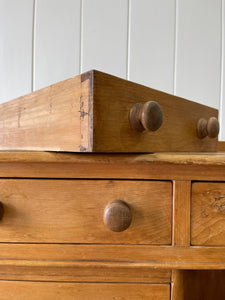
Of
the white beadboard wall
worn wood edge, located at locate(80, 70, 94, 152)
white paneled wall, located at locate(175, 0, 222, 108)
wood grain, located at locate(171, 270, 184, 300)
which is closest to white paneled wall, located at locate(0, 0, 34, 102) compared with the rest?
the white beadboard wall

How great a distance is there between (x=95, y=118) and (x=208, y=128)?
354 mm

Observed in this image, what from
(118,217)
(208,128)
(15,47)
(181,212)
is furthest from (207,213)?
(15,47)

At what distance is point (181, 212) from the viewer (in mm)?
445

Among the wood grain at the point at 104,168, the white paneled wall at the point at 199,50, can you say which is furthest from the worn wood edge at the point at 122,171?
the white paneled wall at the point at 199,50

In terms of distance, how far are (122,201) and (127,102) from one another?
0.52ft

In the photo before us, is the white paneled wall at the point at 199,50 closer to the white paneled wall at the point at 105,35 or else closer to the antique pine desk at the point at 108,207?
the white paneled wall at the point at 105,35

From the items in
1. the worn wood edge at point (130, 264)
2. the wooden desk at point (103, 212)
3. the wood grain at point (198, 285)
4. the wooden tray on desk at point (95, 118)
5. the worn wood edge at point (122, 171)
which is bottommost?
the wood grain at point (198, 285)

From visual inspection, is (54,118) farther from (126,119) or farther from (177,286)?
(177,286)

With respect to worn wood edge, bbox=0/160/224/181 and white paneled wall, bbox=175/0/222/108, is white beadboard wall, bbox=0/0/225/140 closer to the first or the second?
white paneled wall, bbox=175/0/222/108

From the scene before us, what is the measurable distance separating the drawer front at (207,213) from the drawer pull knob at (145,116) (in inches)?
4.9

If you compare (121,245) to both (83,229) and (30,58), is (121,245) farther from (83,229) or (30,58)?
A: (30,58)

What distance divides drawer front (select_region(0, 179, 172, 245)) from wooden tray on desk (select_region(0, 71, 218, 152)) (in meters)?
0.07

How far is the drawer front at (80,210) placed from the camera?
17.5 inches

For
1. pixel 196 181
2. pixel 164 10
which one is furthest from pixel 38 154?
pixel 164 10
